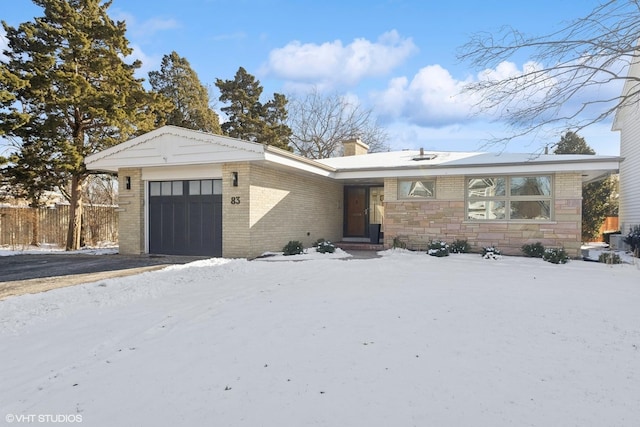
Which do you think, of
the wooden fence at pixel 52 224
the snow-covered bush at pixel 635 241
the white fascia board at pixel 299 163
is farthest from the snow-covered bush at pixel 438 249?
the wooden fence at pixel 52 224

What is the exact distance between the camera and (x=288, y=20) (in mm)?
10891

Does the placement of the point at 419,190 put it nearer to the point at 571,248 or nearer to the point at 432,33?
the point at 571,248

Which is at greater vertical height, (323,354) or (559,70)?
(559,70)

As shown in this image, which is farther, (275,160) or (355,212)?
(355,212)

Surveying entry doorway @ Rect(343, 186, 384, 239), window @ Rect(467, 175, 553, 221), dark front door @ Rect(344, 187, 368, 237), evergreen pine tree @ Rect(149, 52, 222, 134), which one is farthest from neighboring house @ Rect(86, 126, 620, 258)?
evergreen pine tree @ Rect(149, 52, 222, 134)

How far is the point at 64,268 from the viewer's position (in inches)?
352

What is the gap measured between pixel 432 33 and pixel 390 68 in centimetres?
294

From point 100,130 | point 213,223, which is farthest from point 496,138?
point 100,130

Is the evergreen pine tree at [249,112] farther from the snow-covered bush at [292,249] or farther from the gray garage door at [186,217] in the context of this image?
the snow-covered bush at [292,249]

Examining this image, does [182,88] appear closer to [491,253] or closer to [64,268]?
[64,268]

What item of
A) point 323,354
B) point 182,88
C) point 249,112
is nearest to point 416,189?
point 323,354

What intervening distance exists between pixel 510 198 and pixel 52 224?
16.9 metres

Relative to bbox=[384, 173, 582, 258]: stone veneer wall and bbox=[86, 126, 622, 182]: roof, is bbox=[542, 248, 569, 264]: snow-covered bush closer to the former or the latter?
bbox=[384, 173, 582, 258]: stone veneer wall

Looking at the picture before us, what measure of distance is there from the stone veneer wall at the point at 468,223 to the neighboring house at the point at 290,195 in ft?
0.09
